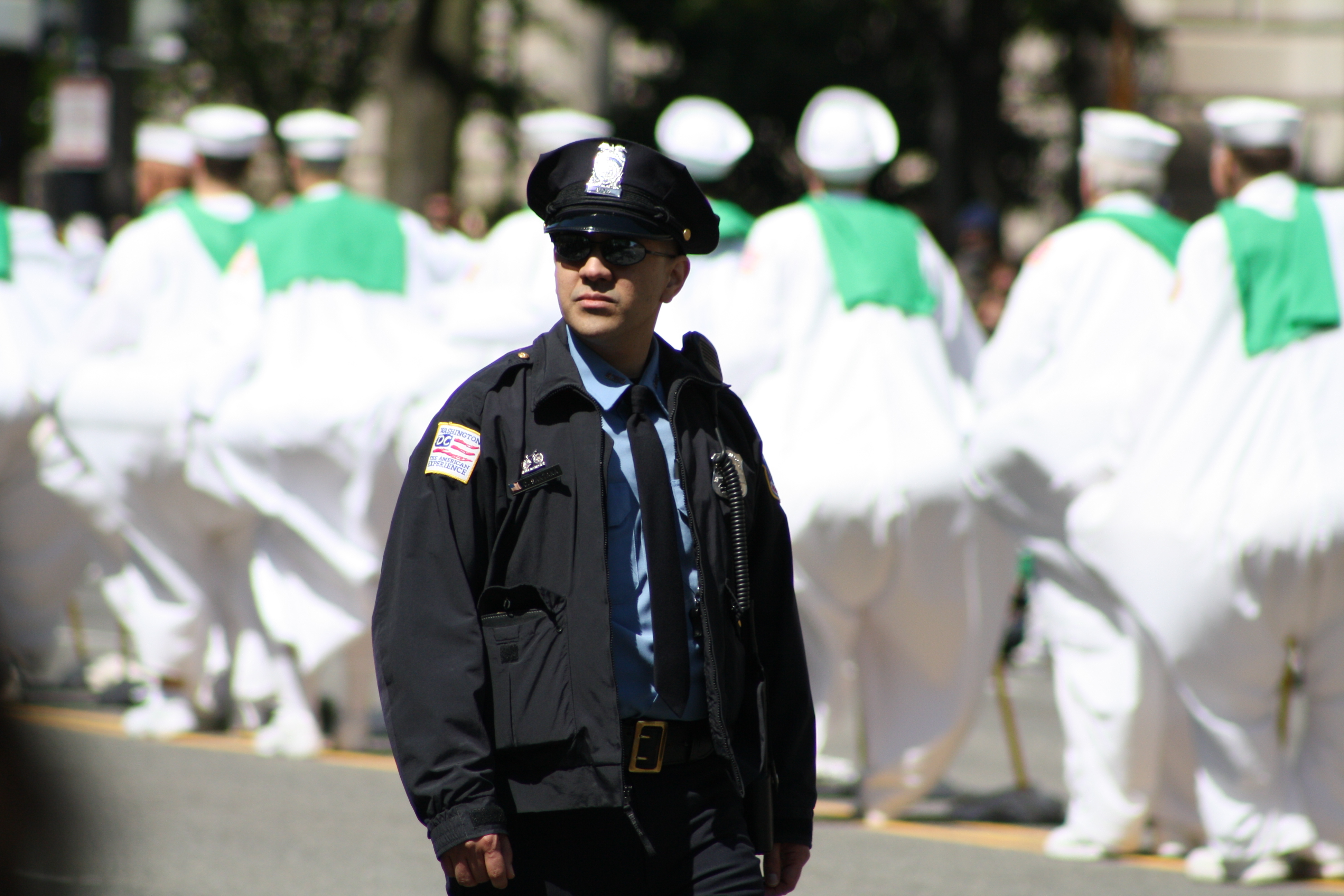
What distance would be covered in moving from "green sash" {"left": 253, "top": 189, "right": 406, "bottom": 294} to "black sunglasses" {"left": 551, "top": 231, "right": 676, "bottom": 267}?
4596mm

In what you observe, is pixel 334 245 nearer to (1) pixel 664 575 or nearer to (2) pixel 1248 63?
(1) pixel 664 575

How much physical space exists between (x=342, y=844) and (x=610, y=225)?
3497mm

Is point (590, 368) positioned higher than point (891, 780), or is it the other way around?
point (590, 368)

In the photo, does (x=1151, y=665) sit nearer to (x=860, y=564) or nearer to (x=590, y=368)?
(x=860, y=564)

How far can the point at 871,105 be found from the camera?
7.09m

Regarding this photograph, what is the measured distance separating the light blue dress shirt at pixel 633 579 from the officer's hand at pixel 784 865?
32cm

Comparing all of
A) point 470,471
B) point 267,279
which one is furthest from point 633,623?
point 267,279

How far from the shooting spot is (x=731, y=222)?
7.44m

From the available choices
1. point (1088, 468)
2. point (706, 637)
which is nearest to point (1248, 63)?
point (1088, 468)

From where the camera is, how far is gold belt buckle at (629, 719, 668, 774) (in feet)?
10.0

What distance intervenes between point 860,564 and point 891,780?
0.74m

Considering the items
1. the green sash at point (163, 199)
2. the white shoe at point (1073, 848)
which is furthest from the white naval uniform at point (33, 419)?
the white shoe at point (1073, 848)

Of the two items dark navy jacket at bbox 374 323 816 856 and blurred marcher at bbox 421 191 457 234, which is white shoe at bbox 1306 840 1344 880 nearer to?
dark navy jacket at bbox 374 323 816 856

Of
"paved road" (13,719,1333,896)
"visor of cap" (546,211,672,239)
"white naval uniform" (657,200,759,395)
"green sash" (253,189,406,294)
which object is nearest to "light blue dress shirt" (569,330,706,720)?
"visor of cap" (546,211,672,239)
